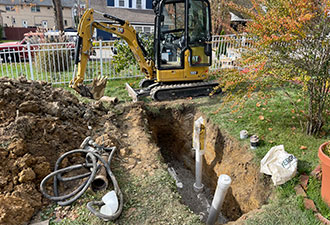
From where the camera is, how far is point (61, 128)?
4.78m

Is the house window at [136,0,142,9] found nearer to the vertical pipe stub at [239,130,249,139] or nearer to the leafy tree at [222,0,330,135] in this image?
the leafy tree at [222,0,330,135]

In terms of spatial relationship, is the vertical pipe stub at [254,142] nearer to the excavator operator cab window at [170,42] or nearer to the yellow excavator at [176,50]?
the yellow excavator at [176,50]

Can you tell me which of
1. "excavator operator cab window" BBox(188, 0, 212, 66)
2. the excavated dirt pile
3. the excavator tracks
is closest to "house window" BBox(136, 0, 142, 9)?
"excavator operator cab window" BBox(188, 0, 212, 66)

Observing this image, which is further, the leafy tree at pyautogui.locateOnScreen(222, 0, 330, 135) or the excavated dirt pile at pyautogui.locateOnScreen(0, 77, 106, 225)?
the leafy tree at pyautogui.locateOnScreen(222, 0, 330, 135)

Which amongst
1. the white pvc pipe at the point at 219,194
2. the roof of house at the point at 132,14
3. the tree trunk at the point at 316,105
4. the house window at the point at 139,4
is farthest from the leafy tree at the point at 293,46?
the house window at the point at 139,4

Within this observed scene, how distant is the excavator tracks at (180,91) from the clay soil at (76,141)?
0.38 m

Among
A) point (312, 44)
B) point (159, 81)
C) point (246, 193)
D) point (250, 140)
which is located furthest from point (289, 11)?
point (159, 81)

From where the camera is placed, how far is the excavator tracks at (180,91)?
23.4ft

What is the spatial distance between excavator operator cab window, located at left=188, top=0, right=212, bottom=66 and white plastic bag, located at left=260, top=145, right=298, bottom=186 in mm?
3709

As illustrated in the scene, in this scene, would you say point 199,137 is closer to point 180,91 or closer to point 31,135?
point 180,91

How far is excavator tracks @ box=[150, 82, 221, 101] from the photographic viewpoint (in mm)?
7117

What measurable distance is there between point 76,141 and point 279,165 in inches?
141

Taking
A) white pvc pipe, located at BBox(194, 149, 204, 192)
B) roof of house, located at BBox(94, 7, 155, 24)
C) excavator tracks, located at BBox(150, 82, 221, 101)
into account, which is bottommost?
white pvc pipe, located at BBox(194, 149, 204, 192)

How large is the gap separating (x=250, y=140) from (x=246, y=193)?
0.97 m
